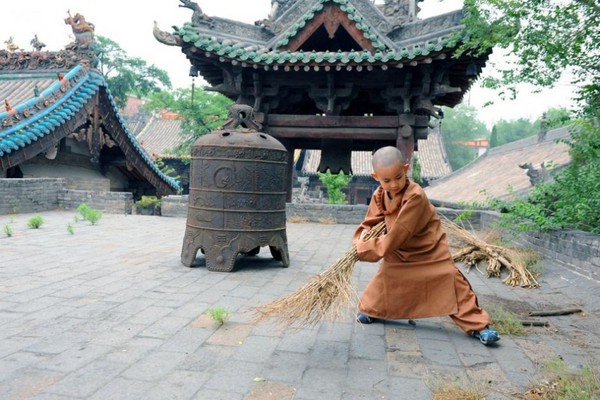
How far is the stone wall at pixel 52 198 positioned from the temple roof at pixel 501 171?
1116 cm

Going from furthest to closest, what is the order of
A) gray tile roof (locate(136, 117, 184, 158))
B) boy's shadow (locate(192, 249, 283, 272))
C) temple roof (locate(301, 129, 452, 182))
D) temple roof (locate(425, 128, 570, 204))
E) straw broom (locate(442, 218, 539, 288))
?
gray tile roof (locate(136, 117, 184, 158)) → temple roof (locate(301, 129, 452, 182)) → temple roof (locate(425, 128, 570, 204)) → boy's shadow (locate(192, 249, 283, 272)) → straw broom (locate(442, 218, 539, 288))

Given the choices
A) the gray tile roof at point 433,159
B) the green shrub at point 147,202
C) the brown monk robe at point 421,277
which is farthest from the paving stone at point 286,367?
the gray tile roof at point 433,159

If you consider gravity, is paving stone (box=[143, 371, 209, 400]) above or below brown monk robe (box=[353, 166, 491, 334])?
below

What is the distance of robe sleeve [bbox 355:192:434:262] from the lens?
2.80 metres

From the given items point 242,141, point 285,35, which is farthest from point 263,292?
point 285,35

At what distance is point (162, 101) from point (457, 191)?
593 inches

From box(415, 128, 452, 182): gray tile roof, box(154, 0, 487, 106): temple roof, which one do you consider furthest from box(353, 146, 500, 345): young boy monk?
box(415, 128, 452, 182): gray tile roof

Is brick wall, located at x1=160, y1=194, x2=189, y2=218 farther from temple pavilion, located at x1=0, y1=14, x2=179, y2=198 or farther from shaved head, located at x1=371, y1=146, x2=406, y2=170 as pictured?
shaved head, located at x1=371, y1=146, x2=406, y2=170

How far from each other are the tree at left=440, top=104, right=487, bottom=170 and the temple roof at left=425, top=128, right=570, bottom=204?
24316 mm

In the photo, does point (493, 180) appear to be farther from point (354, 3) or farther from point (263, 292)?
point (263, 292)

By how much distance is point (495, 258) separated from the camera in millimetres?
Result: 5543

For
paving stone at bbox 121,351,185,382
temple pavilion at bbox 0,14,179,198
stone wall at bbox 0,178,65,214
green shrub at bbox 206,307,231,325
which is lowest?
paving stone at bbox 121,351,185,382

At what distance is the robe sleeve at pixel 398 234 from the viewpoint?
2801 millimetres

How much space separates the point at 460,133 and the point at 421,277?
2080 inches
